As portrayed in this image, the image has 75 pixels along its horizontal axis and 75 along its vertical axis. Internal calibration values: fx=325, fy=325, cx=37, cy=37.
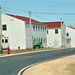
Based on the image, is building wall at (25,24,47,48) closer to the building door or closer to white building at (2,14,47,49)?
white building at (2,14,47,49)

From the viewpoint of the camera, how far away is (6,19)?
71562 millimetres

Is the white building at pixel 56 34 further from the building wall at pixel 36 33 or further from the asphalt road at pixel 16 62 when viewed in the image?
the asphalt road at pixel 16 62

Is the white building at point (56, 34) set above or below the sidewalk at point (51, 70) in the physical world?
above

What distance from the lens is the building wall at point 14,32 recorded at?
70.8 metres

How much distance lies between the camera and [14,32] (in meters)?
71.5

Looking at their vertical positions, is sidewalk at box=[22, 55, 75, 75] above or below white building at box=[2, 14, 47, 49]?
below

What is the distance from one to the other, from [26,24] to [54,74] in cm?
5321

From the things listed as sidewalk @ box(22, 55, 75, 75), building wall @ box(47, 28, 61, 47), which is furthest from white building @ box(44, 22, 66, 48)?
sidewalk @ box(22, 55, 75, 75)

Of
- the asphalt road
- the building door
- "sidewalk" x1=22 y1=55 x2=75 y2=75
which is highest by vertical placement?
the building door

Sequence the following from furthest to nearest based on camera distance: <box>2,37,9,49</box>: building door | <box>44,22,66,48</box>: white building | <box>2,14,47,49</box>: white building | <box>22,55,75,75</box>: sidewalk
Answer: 1. <box>44,22,66,48</box>: white building
2. <box>2,37,9,49</box>: building door
3. <box>2,14,47,49</box>: white building
4. <box>22,55,75,75</box>: sidewalk

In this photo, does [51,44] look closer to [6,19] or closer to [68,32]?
[68,32]

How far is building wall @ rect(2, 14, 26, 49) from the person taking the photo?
70750 millimetres

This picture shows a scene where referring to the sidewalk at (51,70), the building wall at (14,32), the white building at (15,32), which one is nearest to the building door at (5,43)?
the white building at (15,32)

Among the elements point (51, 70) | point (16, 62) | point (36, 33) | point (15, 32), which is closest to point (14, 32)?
point (15, 32)
